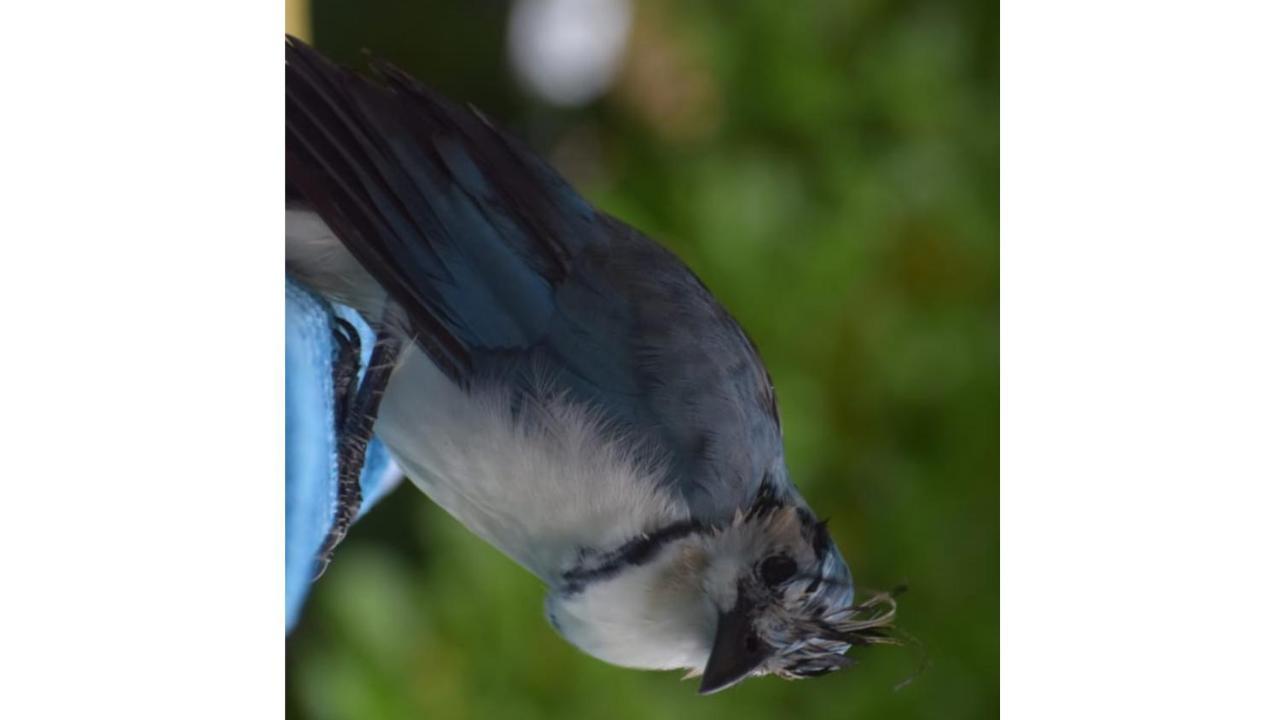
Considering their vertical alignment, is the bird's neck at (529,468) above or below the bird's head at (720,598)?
above

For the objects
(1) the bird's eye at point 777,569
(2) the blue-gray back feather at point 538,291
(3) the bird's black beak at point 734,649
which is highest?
(2) the blue-gray back feather at point 538,291

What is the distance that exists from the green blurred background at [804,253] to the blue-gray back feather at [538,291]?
0.04m

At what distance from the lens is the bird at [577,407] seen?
827mm

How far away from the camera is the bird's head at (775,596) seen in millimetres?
822

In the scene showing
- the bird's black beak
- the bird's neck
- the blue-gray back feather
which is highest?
the blue-gray back feather

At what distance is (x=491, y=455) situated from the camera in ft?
2.74

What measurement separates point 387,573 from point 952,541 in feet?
1.09

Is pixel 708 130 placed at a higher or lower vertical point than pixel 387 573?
higher

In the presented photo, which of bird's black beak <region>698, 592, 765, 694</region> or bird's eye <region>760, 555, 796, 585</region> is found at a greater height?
bird's eye <region>760, 555, 796, 585</region>

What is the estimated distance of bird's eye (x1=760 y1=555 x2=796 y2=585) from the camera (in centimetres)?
82

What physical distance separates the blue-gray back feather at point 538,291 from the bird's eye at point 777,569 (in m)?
0.03
